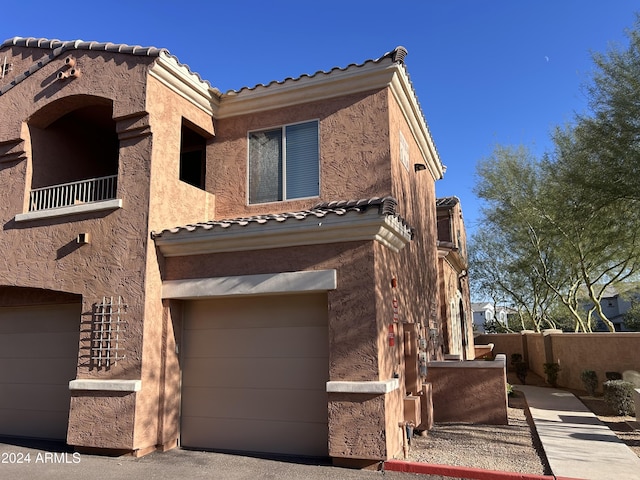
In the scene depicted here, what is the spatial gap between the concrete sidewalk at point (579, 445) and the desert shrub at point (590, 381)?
198cm

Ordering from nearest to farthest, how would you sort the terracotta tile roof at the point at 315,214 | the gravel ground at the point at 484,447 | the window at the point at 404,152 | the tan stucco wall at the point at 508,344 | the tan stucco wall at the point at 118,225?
1. the gravel ground at the point at 484,447
2. the terracotta tile roof at the point at 315,214
3. the tan stucco wall at the point at 118,225
4. the window at the point at 404,152
5. the tan stucco wall at the point at 508,344

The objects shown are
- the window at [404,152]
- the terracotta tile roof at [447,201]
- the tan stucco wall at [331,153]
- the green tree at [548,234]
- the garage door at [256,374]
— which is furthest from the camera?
the terracotta tile roof at [447,201]

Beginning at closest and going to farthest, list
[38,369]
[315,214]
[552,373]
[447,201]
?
[315,214], [38,369], [552,373], [447,201]

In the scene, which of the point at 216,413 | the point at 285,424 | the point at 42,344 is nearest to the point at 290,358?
the point at 285,424

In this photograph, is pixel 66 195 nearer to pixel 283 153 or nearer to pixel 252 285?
pixel 283 153

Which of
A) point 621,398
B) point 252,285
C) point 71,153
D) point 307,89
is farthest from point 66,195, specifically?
point 621,398

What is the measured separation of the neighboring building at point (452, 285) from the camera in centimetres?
1527

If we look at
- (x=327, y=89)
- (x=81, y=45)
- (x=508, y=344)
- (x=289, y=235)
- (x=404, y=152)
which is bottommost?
(x=508, y=344)

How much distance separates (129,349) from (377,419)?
405 centimetres

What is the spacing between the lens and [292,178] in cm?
991

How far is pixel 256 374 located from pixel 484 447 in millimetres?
3965

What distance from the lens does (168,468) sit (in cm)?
726

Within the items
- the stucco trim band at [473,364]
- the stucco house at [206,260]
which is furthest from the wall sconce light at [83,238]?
the stucco trim band at [473,364]

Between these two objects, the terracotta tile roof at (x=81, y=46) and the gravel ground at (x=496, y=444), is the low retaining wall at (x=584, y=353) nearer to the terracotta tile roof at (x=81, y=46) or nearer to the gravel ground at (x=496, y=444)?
the gravel ground at (x=496, y=444)
